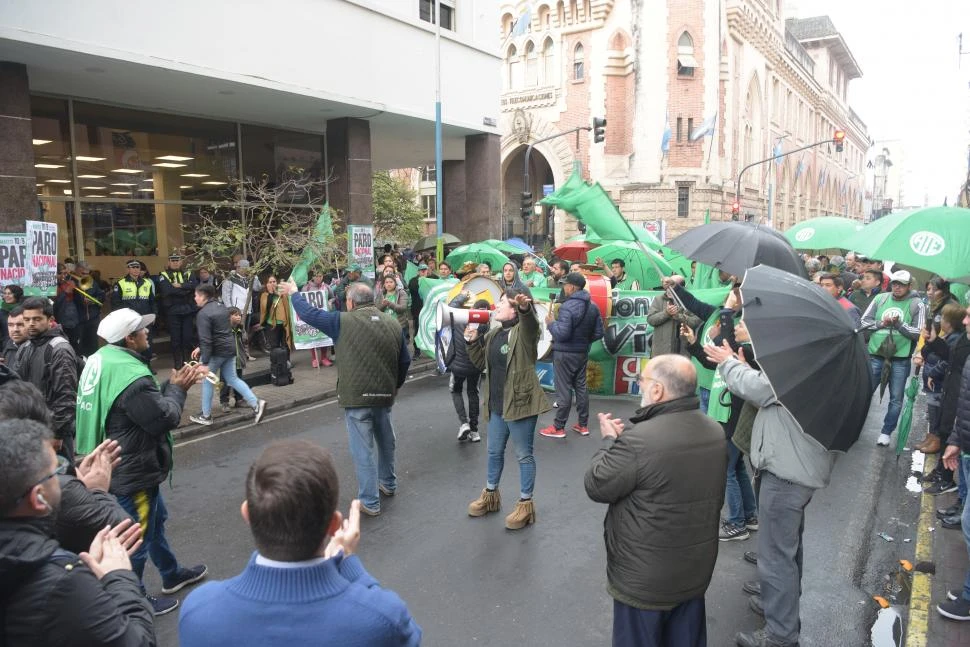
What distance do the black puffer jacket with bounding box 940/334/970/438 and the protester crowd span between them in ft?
0.04

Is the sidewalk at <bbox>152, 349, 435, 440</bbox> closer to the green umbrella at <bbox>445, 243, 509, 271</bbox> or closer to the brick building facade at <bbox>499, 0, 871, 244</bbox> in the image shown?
the green umbrella at <bbox>445, 243, 509, 271</bbox>

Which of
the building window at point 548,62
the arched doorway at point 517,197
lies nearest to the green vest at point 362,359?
the arched doorway at point 517,197

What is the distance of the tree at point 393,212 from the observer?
104 feet

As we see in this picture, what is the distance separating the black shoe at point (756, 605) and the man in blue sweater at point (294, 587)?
132 inches

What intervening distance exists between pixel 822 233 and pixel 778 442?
309 inches

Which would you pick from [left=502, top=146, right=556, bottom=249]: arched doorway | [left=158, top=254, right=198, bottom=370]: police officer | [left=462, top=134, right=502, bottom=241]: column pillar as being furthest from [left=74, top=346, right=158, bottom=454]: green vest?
[left=502, top=146, right=556, bottom=249]: arched doorway

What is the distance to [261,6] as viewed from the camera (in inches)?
470

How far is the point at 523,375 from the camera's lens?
540 cm

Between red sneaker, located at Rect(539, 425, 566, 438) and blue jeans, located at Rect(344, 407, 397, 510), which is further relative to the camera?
red sneaker, located at Rect(539, 425, 566, 438)

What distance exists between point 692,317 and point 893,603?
273 centimetres

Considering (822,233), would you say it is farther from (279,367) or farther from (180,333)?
(180,333)

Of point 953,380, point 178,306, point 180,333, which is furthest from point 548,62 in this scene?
point 953,380

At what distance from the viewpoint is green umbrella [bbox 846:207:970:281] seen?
548 centimetres

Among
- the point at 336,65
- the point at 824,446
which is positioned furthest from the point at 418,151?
the point at 824,446
